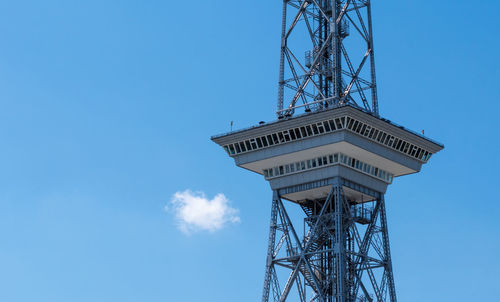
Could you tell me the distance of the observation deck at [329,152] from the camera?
12131 centimetres

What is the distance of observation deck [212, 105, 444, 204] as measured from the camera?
4776 inches

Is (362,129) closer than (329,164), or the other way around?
(362,129)

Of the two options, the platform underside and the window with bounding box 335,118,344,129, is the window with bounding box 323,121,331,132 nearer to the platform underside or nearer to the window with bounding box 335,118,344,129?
the window with bounding box 335,118,344,129

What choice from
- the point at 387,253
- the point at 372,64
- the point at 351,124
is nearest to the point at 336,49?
Result: the point at 372,64

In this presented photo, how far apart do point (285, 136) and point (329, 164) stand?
5104 mm

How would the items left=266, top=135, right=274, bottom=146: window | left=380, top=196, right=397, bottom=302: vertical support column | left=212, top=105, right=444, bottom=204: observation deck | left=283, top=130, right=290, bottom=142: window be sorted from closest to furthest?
left=212, top=105, right=444, bottom=204: observation deck, left=283, top=130, right=290, bottom=142: window, left=266, top=135, right=274, bottom=146: window, left=380, top=196, right=397, bottom=302: vertical support column

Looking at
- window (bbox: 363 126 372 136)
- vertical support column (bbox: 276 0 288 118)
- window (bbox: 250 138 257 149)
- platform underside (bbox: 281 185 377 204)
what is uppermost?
vertical support column (bbox: 276 0 288 118)

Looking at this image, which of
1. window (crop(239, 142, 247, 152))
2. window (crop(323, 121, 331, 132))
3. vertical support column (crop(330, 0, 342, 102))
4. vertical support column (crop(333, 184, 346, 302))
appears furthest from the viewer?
vertical support column (crop(330, 0, 342, 102))

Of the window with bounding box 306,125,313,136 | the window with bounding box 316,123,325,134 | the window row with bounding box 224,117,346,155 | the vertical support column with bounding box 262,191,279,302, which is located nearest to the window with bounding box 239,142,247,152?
the window row with bounding box 224,117,346,155

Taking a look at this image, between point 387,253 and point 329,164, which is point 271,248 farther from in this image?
point 387,253

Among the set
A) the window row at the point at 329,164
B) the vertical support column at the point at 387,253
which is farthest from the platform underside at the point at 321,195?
the window row at the point at 329,164

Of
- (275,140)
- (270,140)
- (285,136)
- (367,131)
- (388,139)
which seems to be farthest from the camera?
(270,140)

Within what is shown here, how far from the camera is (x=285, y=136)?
124062 millimetres

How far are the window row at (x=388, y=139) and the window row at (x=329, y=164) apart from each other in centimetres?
297
